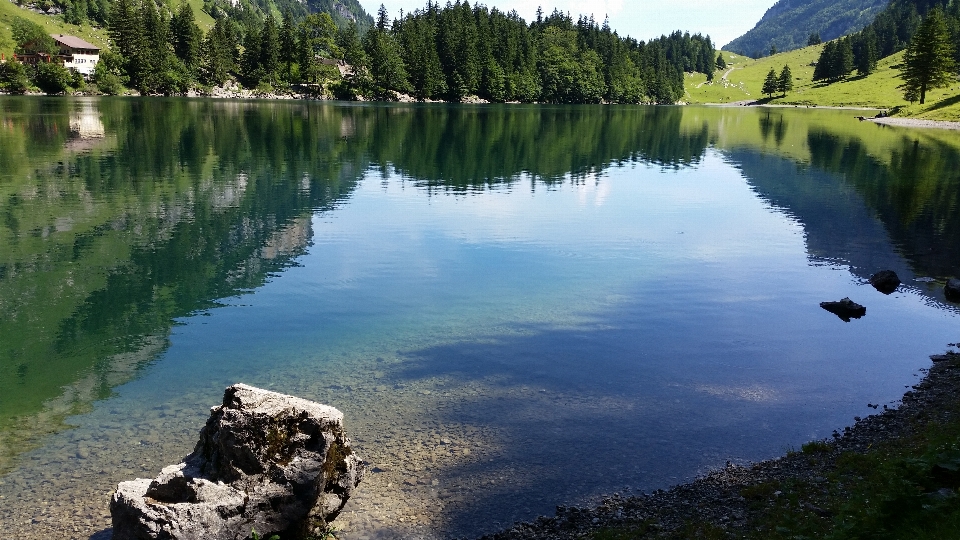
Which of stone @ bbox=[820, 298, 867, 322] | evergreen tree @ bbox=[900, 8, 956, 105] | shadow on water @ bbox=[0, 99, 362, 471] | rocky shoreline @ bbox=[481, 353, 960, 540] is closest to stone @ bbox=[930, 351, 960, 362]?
stone @ bbox=[820, 298, 867, 322]

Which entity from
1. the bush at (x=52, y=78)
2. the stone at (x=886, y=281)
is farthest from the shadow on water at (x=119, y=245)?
the bush at (x=52, y=78)

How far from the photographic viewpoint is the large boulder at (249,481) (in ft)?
36.2

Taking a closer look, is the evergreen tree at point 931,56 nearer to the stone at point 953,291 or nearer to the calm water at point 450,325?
the calm water at point 450,325

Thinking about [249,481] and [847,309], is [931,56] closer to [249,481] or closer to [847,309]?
[847,309]

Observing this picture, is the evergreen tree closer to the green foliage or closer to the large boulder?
the large boulder

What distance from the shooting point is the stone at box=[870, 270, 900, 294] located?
33438mm

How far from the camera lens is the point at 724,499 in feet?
46.7

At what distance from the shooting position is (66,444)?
1655cm

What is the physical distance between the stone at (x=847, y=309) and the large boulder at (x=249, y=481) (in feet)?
80.7

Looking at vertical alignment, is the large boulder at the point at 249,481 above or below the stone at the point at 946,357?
above

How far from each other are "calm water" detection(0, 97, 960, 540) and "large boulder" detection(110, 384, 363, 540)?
160 centimetres

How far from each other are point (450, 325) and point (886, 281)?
23.0m

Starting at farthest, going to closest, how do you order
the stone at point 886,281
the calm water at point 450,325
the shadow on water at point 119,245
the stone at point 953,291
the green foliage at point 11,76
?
the green foliage at point 11,76
the stone at point 886,281
the stone at point 953,291
the shadow on water at point 119,245
the calm water at point 450,325

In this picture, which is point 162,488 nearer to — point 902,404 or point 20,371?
point 20,371
